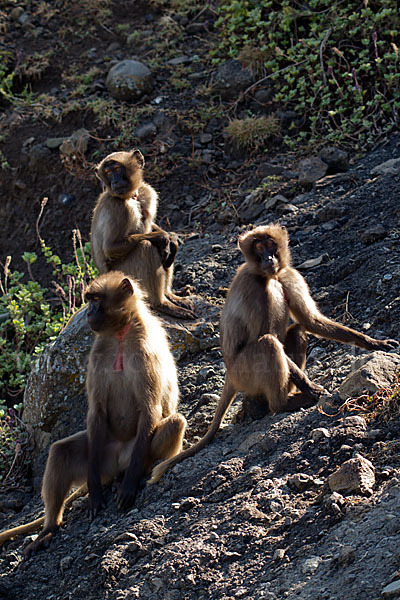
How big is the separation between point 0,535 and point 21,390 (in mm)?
3010

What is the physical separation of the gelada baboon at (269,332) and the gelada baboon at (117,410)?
24 centimetres

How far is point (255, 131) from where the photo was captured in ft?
34.7

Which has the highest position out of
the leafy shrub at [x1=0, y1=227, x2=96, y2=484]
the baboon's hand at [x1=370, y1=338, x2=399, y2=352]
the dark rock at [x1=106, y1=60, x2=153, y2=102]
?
the dark rock at [x1=106, y1=60, x2=153, y2=102]

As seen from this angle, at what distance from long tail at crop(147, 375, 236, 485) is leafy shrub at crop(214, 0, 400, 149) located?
16.6 feet

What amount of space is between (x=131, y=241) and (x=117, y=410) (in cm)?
244

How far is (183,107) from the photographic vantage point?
458 inches

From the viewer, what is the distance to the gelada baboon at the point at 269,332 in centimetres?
523

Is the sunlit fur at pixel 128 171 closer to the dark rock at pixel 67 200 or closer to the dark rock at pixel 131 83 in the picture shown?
the dark rock at pixel 67 200

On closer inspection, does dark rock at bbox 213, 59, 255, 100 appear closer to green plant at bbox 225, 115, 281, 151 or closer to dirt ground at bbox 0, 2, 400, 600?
dirt ground at bbox 0, 2, 400, 600

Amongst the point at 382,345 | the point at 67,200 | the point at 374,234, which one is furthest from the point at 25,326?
the point at 382,345

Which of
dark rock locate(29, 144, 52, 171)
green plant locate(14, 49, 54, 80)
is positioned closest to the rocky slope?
dark rock locate(29, 144, 52, 171)

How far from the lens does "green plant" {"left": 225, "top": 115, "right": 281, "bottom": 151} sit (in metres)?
10.5

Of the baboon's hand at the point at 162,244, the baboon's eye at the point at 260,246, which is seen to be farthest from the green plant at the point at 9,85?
the baboon's eye at the point at 260,246

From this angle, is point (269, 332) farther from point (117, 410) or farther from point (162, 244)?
point (162, 244)
